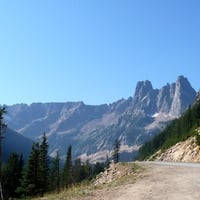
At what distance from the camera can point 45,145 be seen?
86.1m

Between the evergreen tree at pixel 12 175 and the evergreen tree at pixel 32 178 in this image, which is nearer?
the evergreen tree at pixel 32 178

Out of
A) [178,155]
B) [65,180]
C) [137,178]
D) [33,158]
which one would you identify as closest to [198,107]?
[65,180]

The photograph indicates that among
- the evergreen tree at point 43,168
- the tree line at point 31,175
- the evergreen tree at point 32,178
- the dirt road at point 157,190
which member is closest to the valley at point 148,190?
the dirt road at point 157,190

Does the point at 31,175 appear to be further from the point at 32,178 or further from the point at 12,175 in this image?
the point at 12,175

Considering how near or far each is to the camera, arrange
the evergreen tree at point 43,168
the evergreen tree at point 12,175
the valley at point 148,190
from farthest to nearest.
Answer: the evergreen tree at point 12,175, the evergreen tree at point 43,168, the valley at point 148,190

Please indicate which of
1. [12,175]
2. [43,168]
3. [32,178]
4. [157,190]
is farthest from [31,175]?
[157,190]

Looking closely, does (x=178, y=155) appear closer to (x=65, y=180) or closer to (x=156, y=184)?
(x=65, y=180)

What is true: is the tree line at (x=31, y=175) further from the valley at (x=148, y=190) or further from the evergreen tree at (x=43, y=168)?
the valley at (x=148, y=190)

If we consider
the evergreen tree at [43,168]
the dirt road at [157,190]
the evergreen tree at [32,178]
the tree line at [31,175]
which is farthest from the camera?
the evergreen tree at [43,168]

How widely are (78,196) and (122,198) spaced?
3056mm

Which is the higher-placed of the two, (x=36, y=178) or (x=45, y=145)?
(x=45, y=145)

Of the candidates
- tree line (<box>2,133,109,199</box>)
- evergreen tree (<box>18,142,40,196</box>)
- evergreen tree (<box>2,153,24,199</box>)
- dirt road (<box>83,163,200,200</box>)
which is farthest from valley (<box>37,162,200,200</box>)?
evergreen tree (<box>2,153,24,199</box>)

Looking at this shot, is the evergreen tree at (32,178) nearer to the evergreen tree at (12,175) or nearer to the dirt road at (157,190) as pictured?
the evergreen tree at (12,175)

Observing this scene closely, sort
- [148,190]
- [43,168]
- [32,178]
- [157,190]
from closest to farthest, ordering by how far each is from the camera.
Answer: [157,190] < [148,190] < [32,178] < [43,168]
